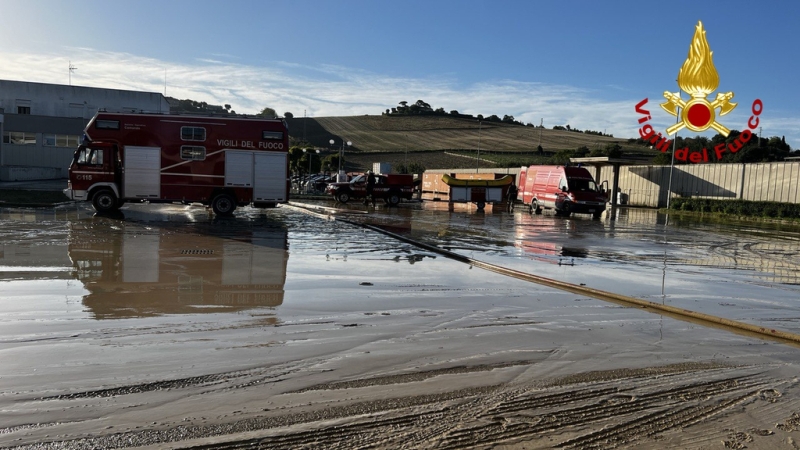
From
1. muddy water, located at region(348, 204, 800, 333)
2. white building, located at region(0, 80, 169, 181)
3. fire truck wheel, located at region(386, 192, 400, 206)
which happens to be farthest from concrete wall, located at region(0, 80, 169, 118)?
muddy water, located at region(348, 204, 800, 333)

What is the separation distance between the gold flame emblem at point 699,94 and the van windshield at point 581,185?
11.2 metres

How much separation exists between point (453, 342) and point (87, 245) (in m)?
10.5

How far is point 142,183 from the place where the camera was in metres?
24.3

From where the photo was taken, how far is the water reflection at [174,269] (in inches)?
329

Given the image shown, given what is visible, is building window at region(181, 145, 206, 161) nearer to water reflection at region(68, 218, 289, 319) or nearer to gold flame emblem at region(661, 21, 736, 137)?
water reflection at region(68, 218, 289, 319)

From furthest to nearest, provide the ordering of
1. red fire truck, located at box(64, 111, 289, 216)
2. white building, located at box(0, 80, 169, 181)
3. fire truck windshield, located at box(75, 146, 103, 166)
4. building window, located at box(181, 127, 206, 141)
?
white building, located at box(0, 80, 169, 181) → building window, located at box(181, 127, 206, 141) → red fire truck, located at box(64, 111, 289, 216) → fire truck windshield, located at box(75, 146, 103, 166)

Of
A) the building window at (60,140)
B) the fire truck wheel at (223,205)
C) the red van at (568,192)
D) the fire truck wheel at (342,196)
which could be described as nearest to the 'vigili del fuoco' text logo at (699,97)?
the red van at (568,192)

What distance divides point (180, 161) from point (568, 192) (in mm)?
18500

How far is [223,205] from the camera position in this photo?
25203 millimetres

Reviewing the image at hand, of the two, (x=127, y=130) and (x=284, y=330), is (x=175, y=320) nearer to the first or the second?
(x=284, y=330)

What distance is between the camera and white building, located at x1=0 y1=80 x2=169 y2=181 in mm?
65562

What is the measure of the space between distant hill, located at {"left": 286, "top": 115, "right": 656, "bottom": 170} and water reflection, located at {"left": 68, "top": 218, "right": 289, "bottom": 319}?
75.1 m

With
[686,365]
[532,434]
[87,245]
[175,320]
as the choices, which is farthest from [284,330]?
[87,245]

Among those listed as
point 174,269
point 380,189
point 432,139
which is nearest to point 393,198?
point 380,189
